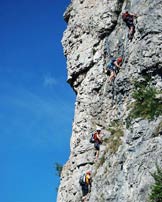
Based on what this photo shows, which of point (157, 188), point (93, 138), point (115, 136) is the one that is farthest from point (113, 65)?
point (157, 188)

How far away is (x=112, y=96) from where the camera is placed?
29.6 m

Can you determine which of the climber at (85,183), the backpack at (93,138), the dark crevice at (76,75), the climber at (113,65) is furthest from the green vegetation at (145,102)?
the dark crevice at (76,75)

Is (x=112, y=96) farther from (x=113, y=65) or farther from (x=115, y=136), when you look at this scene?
(x=115, y=136)

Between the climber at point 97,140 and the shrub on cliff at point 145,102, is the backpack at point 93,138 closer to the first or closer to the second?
the climber at point 97,140

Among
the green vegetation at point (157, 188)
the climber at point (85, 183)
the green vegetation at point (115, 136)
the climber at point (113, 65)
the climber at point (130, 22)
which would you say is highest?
the climber at point (130, 22)

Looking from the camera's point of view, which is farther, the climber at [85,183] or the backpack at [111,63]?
the backpack at [111,63]

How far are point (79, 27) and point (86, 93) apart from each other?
618 centimetres

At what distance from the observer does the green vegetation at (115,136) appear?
85.9ft

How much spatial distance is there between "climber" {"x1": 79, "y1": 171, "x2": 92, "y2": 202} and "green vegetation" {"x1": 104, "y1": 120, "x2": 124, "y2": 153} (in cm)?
219

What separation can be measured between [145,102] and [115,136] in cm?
282

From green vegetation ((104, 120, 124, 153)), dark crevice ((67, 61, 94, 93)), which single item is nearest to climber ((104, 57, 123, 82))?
dark crevice ((67, 61, 94, 93))

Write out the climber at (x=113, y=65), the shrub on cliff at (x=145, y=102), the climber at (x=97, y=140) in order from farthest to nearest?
the climber at (x=113, y=65)
the climber at (x=97, y=140)
the shrub on cliff at (x=145, y=102)

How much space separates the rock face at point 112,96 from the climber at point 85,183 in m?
0.43

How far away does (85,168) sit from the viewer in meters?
29.1
